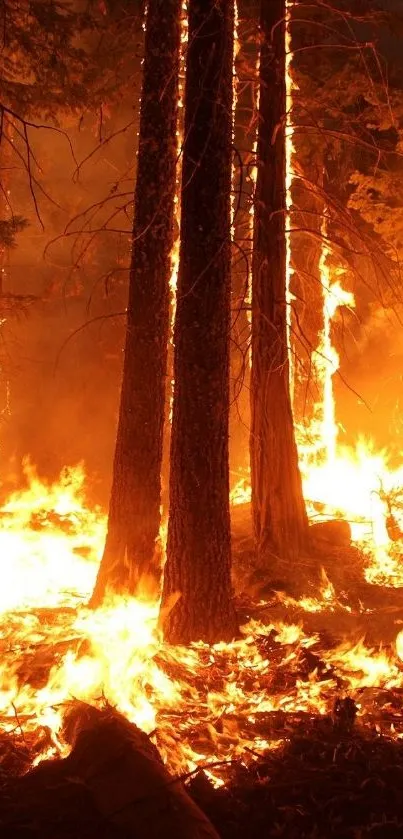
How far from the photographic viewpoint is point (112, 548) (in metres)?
7.88

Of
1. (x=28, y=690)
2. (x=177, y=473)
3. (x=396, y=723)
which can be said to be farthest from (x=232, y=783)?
(x=177, y=473)

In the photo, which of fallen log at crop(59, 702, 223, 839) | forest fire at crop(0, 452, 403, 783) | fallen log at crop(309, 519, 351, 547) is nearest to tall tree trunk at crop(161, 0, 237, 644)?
forest fire at crop(0, 452, 403, 783)

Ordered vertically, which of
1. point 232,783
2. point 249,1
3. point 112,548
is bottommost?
point 232,783

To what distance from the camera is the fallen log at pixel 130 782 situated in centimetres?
354

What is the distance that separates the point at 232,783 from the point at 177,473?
2.94 meters

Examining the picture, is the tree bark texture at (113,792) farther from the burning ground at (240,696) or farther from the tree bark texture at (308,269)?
the tree bark texture at (308,269)

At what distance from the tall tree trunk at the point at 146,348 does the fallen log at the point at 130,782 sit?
3305 mm

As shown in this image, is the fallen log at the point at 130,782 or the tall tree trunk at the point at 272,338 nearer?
the fallen log at the point at 130,782

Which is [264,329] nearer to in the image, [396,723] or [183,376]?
[183,376]

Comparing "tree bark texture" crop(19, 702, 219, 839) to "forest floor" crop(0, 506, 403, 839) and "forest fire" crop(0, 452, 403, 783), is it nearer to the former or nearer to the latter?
"forest floor" crop(0, 506, 403, 839)

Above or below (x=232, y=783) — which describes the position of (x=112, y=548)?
above

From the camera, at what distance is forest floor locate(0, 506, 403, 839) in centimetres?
370

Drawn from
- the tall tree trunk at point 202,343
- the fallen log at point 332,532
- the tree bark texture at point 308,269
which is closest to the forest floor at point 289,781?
the tall tree trunk at point 202,343

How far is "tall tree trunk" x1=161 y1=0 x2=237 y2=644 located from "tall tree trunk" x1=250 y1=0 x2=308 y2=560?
282 centimetres
